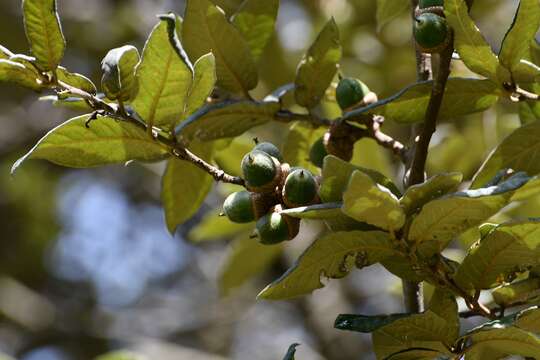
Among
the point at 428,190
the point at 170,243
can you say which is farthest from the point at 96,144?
the point at 170,243

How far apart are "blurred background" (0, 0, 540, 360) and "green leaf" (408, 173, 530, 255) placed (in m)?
0.94

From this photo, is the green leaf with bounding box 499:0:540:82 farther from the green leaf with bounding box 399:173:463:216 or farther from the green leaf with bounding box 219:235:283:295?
the green leaf with bounding box 219:235:283:295

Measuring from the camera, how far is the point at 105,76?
1108 millimetres

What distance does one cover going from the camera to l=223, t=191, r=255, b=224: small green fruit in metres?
1.13

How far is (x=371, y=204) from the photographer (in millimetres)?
958

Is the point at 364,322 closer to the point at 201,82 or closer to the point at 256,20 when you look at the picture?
the point at 201,82

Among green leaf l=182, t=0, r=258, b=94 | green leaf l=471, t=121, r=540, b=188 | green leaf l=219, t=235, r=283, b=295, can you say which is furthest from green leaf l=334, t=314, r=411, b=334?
green leaf l=219, t=235, r=283, b=295

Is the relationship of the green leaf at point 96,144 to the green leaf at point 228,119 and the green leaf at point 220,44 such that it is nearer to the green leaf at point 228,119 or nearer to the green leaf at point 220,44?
the green leaf at point 228,119

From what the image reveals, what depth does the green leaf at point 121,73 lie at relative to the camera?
1.09 meters

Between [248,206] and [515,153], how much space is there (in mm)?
373

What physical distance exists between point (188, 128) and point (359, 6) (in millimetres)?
1690

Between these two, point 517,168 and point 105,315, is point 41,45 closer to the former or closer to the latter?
point 517,168

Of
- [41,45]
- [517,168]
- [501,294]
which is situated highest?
[41,45]

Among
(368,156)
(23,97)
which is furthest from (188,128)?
(23,97)
